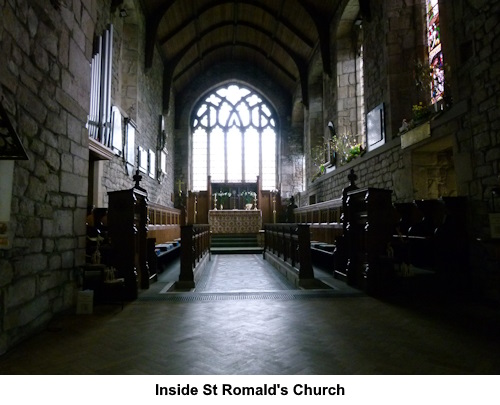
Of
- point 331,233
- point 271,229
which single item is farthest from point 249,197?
point 331,233

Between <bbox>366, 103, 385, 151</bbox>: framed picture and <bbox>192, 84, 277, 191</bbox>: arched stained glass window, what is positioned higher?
<bbox>192, 84, 277, 191</bbox>: arched stained glass window

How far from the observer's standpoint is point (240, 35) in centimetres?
1277

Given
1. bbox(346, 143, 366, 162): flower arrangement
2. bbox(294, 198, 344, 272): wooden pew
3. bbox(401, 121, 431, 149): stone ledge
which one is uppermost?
bbox(346, 143, 366, 162): flower arrangement

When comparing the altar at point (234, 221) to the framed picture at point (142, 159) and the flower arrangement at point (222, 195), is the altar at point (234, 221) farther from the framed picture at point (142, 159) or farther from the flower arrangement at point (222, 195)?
the framed picture at point (142, 159)

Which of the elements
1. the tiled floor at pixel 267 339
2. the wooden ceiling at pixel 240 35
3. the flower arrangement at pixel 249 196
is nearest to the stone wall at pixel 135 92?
the wooden ceiling at pixel 240 35

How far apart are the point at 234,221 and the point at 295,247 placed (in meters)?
6.21

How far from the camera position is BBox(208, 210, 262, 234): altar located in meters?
10.9

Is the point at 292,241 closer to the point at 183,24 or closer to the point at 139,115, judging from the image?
the point at 139,115

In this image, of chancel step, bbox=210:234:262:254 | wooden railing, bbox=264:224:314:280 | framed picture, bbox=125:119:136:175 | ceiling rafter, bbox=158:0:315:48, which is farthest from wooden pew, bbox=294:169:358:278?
ceiling rafter, bbox=158:0:315:48

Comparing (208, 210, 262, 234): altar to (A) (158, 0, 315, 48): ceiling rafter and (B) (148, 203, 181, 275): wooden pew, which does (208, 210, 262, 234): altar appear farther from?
(A) (158, 0, 315, 48): ceiling rafter

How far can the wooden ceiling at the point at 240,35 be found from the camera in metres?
9.40

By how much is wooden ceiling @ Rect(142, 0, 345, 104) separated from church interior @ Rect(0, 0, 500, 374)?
590mm

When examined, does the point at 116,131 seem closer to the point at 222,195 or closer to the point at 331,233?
the point at 331,233
